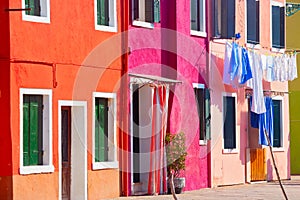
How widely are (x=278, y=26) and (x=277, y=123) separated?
10.6ft

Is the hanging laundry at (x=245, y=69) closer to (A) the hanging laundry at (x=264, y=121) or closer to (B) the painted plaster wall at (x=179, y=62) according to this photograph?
(B) the painted plaster wall at (x=179, y=62)

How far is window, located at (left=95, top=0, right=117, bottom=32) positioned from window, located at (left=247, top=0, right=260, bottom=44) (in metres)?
7.93

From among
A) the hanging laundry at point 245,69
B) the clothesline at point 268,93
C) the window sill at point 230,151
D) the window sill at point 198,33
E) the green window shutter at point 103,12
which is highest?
the green window shutter at point 103,12

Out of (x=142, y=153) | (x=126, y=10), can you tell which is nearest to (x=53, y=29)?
(x=126, y=10)

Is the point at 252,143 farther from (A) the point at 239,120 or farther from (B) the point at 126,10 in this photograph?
(B) the point at 126,10

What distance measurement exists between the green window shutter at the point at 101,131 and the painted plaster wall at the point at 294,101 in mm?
15417

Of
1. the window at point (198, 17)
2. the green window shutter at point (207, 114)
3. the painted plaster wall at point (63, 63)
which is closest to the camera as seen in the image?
the painted plaster wall at point (63, 63)

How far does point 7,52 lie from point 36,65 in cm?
101

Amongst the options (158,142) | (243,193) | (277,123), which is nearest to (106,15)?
(158,142)

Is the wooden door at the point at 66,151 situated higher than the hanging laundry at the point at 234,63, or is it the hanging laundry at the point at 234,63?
the hanging laundry at the point at 234,63

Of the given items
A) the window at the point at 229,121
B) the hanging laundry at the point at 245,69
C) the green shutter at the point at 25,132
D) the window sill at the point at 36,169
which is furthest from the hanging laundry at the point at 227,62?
the green shutter at the point at 25,132

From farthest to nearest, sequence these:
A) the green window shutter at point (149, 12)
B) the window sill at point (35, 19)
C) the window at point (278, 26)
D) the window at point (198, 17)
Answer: the window at point (278, 26) < the window at point (198, 17) < the green window shutter at point (149, 12) < the window sill at point (35, 19)

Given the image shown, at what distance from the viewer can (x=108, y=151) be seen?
25297 mm

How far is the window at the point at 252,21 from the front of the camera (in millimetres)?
32438
